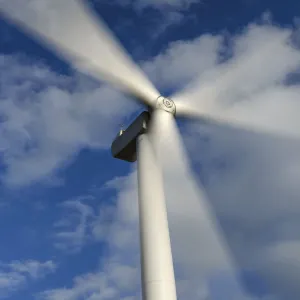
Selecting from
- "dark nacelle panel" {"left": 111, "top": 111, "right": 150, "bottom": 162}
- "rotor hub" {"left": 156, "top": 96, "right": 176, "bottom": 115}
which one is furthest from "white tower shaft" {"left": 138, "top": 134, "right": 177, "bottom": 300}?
"rotor hub" {"left": 156, "top": 96, "right": 176, "bottom": 115}

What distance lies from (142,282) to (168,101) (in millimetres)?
9454

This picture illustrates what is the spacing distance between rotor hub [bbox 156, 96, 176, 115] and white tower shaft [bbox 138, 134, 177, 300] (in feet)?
7.05

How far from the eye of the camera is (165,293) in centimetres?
1666

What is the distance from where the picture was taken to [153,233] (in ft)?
59.3

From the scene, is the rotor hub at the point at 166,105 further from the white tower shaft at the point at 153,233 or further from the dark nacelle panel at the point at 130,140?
the white tower shaft at the point at 153,233

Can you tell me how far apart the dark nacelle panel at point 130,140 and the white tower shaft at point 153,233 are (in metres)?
1.31

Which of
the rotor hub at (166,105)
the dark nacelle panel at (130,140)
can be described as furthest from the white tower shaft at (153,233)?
the rotor hub at (166,105)

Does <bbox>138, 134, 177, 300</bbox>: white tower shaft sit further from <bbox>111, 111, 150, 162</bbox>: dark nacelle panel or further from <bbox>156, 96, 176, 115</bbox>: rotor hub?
<bbox>156, 96, 176, 115</bbox>: rotor hub

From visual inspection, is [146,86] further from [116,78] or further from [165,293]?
[165,293]

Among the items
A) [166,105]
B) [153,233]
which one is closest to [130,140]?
[166,105]

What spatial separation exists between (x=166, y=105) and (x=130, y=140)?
2838 mm

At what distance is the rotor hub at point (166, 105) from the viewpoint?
70.6 feet

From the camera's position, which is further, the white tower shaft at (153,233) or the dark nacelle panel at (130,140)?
the dark nacelle panel at (130,140)

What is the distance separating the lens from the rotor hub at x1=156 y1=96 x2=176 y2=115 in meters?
21.5
